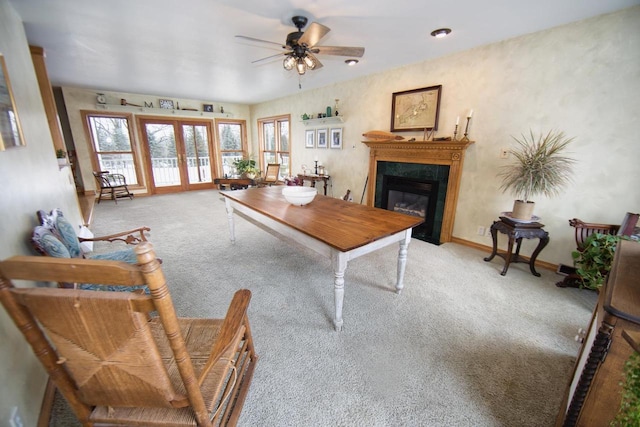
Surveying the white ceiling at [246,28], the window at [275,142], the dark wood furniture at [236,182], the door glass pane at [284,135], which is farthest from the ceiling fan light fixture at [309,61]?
the dark wood furniture at [236,182]

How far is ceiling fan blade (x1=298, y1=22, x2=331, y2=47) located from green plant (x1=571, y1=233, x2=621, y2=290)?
2.85 meters

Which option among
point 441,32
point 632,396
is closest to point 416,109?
point 441,32

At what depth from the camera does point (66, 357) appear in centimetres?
68

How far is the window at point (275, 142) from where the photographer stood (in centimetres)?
644

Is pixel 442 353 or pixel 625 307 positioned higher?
pixel 625 307

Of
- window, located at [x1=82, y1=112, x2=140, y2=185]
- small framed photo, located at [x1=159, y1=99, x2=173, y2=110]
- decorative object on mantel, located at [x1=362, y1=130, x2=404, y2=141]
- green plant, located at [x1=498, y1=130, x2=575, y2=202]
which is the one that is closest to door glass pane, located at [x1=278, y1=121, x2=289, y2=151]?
small framed photo, located at [x1=159, y1=99, x2=173, y2=110]

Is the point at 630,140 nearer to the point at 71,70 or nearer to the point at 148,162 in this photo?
the point at 71,70

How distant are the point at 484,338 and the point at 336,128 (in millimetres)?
4146

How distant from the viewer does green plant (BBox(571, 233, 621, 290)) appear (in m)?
1.95

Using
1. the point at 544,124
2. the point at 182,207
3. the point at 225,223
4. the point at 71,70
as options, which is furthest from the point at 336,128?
the point at 71,70

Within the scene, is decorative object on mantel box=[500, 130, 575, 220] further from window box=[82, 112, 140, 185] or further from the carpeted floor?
window box=[82, 112, 140, 185]

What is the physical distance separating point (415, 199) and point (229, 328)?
3.41 metres

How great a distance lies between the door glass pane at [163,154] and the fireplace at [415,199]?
5895 mm

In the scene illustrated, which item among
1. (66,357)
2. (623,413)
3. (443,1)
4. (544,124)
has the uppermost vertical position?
(443,1)
